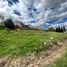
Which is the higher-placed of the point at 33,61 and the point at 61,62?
the point at 61,62

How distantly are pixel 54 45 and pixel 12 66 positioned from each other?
1366cm

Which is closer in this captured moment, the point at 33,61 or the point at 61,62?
the point at 61,62

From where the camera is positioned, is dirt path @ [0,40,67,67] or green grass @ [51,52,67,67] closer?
green grass @ [51,52,67,67]

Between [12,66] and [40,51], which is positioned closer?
[12,66]

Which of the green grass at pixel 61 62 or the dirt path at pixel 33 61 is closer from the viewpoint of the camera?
the green grass at pixel 61 62

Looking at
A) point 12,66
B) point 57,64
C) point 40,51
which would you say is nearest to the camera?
point 57,64

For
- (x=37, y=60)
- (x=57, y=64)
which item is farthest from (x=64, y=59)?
(x=37, y=60)

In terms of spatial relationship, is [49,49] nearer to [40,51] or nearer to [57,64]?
[40,51]

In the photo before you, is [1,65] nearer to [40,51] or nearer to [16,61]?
[16,61]

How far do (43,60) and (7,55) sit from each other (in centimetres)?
928

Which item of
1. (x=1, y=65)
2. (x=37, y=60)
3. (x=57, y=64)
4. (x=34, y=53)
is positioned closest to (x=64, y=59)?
(x=57, y=64)

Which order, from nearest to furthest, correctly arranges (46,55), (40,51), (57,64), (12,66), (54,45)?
(57,64) < (12,66) < (46,55) < (40,51) < (54,45)

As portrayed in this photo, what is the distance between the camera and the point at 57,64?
32.8 m

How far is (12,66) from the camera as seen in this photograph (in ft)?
117
